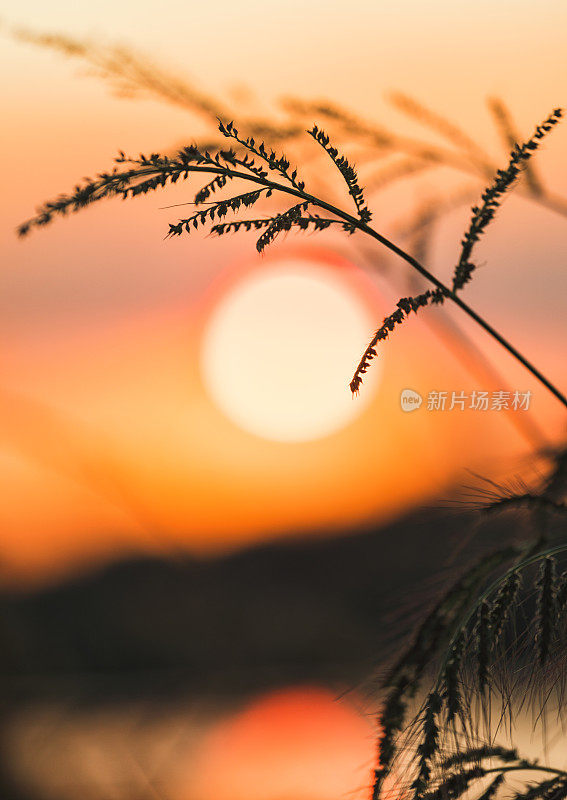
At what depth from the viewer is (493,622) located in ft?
0.91

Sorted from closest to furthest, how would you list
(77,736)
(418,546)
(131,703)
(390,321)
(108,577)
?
(390,321) < (418,546) < (77,736) < (131,703) < (108,577)

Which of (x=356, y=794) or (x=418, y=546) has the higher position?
(x=418, y=546)

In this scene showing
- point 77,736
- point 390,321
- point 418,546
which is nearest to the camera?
point 390,321

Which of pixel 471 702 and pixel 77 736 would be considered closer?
pixel 471 702

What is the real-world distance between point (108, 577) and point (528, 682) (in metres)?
0.84

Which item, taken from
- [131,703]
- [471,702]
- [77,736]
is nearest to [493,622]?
[471,702]

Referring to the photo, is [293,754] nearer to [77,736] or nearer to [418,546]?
[77,736]

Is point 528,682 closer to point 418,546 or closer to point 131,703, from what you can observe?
point 418,546

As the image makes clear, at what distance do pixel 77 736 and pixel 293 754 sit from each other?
0.94 feet

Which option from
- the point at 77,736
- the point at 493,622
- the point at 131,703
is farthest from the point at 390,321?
the point at 131,703

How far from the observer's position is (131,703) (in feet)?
3.04

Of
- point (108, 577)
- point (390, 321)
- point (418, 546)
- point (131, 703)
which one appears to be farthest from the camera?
point (108, 577)

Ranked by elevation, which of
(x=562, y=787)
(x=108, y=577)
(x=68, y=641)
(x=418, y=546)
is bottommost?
(x=562, y=787)

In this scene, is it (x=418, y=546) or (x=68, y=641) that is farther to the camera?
(x=68, y=641)
